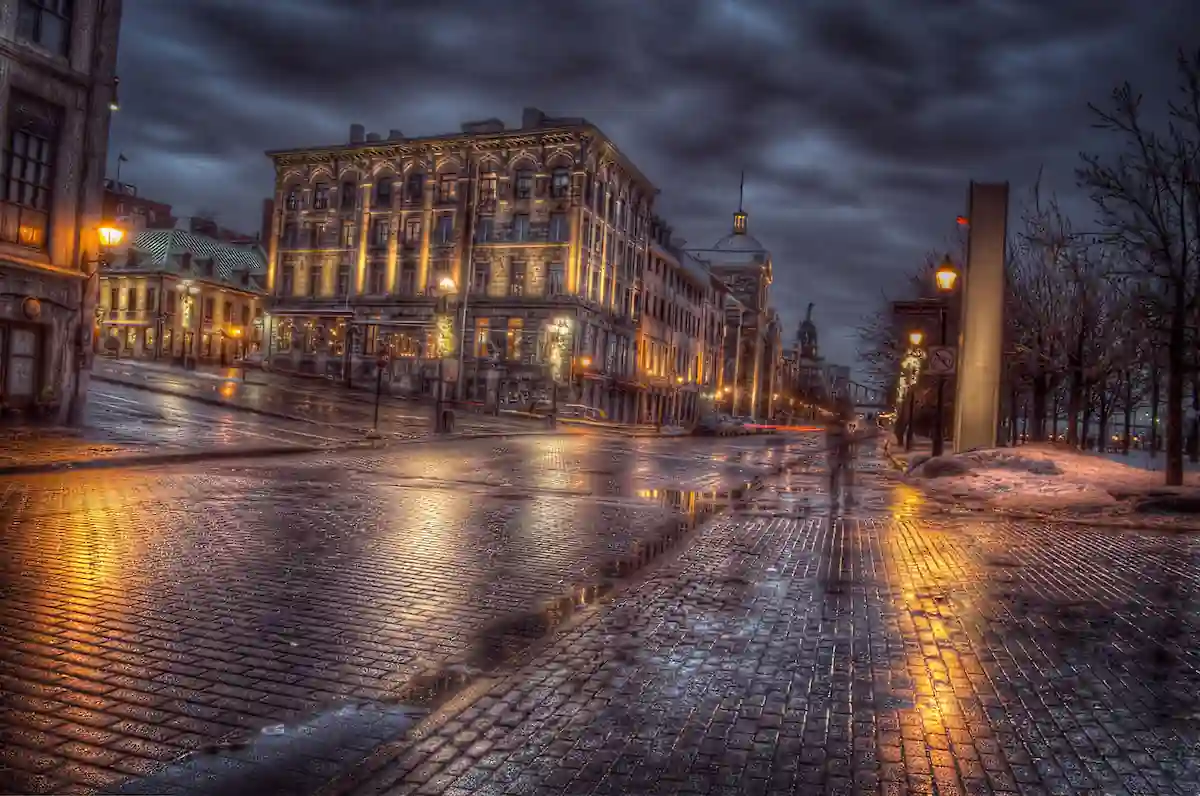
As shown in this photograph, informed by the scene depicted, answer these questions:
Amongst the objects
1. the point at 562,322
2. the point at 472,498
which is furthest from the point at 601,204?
the point at 472,498

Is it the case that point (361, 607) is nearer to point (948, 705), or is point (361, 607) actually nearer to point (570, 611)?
point (570, 611)

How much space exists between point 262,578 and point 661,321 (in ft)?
258

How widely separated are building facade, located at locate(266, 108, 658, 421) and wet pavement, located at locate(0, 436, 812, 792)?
50560 mm

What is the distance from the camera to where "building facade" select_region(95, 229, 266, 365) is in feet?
263

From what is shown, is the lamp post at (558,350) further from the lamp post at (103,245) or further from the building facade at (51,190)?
the building facade at (51,190)

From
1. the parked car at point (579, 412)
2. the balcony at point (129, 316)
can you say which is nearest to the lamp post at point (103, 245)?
the parked car at point (579, 412)

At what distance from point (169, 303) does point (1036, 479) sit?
248 ft

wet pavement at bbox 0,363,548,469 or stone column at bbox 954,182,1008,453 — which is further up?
stone column at bbox 954,182,1008,453

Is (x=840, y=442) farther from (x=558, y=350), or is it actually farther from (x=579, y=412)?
(x=558, y=350)

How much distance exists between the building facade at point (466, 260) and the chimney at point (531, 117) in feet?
0.36

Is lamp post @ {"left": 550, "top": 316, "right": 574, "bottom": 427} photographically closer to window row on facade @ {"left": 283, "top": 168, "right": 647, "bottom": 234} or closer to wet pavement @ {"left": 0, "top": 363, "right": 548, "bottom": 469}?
window row on facade @ {"left": 283, "top": 168, "right": 647, "bottom": 234}

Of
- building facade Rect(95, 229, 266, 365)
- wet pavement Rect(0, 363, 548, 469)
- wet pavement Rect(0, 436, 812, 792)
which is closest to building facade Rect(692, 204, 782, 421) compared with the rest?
building facade Rect(95, 229, 266, 365)

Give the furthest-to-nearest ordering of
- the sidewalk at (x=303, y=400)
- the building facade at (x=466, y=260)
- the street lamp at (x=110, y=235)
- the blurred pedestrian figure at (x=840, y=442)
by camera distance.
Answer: the building facade at (x=466, y=260) → the sidewalk at (x=303, y=400) → the street lamp at (x=110, y=235) → the blurred pedestrian figure at (x=840, y=442)

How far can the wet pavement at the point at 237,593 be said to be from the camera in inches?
181
